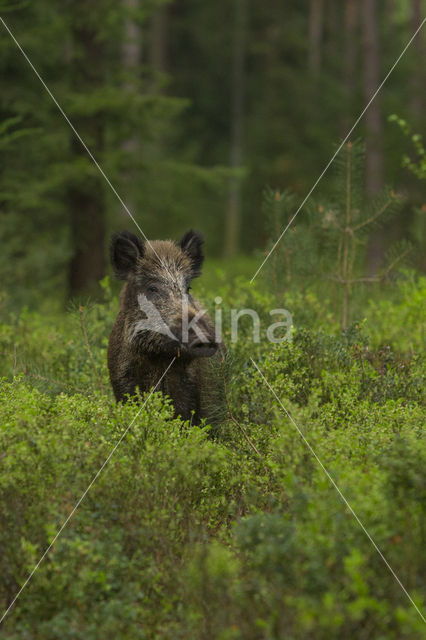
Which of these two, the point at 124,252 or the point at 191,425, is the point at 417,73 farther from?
the point at 191,425

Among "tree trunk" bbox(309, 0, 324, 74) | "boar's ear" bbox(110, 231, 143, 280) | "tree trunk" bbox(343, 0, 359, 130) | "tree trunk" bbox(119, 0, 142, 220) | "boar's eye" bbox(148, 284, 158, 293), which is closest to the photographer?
"boar's eye" bbox(148, 284, 158, 293)

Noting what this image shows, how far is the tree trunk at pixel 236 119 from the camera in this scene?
31250 mm

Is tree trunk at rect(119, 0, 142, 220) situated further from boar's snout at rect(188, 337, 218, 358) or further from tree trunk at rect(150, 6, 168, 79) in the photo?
boar's snout at rect(188, 337, 218, 358)

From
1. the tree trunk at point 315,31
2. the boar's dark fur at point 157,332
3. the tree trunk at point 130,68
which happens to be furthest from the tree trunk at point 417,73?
the boar's dark fur at point 157,332

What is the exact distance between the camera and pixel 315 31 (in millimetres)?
34250

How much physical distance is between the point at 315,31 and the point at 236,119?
729 centimetres

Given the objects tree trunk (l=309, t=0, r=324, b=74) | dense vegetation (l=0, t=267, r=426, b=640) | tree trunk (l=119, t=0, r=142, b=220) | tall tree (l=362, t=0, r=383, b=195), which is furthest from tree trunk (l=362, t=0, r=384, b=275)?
dense vegetation (l=0, t=267, r=426, b=640)

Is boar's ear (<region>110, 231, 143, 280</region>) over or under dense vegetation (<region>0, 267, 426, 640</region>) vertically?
over

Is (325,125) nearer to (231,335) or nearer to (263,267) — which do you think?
(263,267)

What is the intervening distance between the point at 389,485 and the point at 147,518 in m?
1.51

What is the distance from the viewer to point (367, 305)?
9.95 metres

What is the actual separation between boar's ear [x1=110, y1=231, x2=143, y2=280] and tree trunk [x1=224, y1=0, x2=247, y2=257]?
24.4m

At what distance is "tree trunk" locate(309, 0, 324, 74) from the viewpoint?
33.0 metres

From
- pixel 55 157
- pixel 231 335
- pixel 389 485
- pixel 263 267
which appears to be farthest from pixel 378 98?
pixel 389 485
